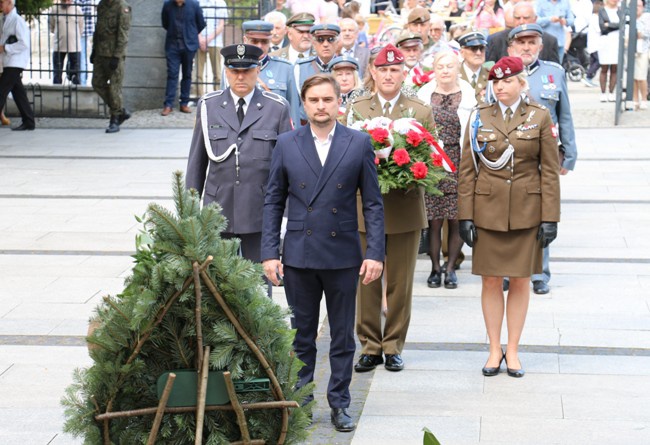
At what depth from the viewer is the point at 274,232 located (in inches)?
250

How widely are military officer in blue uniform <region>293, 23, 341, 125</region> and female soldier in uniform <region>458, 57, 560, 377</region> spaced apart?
3.14m

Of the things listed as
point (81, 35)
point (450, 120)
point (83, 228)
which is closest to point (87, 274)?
point (83, 228)

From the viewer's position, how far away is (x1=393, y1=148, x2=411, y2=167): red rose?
23.7ft

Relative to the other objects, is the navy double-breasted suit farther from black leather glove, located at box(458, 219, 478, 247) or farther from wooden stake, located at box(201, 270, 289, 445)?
wooden stake, located at box(201, 270, 289, 445)

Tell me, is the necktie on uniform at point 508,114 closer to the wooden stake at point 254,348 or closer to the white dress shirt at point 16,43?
the wooden stake at point 254,348

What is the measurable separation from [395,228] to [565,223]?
512cm

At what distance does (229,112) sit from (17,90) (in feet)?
40.1

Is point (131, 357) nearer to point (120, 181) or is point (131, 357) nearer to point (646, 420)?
point (646, 420)

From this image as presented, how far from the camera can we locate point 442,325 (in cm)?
855

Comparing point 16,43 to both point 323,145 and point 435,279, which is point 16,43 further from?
point 323,145

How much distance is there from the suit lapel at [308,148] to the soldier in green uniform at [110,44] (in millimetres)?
12321

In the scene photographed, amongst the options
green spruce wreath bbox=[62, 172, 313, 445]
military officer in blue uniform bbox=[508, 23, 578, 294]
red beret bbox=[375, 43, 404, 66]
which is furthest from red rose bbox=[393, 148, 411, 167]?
green spruce wreath bbox=[62, 172, 313, 445]

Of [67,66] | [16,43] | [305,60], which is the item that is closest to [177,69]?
[67,66]

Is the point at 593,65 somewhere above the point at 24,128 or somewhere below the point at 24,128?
above
